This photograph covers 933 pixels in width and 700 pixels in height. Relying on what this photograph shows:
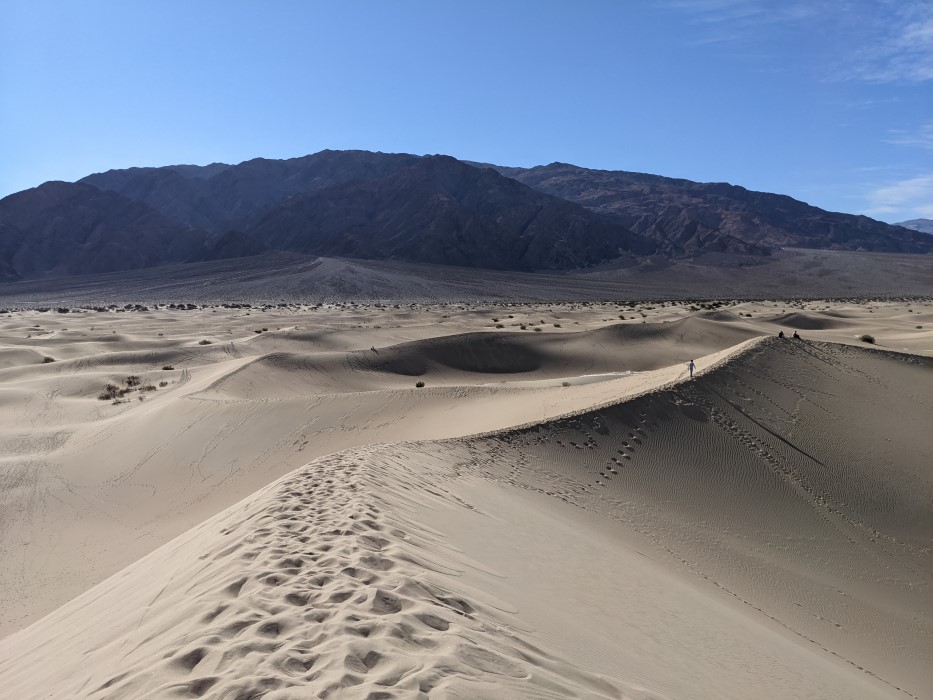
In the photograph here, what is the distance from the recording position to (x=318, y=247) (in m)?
124

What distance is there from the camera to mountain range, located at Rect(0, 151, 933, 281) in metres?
118

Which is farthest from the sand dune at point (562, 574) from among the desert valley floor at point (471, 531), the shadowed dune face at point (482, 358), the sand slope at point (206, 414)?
the shadowed dune face at point (482, 358)

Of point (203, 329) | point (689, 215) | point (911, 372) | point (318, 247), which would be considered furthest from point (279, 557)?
point (689, 215)

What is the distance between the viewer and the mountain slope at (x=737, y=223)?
139000 millimetres

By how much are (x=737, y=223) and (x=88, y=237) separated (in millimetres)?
134069

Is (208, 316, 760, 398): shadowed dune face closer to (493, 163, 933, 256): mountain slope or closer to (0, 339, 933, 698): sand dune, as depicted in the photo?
(0, 339, 933, 698): sand dune

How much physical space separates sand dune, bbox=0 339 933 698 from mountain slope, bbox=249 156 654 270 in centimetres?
10259

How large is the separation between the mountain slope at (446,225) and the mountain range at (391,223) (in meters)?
0.30

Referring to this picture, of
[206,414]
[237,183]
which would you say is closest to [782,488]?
[206,414]

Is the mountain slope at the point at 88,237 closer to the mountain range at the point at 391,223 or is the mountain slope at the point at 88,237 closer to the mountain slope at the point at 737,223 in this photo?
the mountain range at the point at 391,223

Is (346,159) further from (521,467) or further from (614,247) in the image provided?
(521,467)

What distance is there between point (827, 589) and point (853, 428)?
6.70 meters

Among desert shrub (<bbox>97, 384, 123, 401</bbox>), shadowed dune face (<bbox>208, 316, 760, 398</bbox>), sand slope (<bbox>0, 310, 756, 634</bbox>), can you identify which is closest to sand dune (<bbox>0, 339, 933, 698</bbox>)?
sand slope (<bbox>0, 310, 756, 634</bbox>)

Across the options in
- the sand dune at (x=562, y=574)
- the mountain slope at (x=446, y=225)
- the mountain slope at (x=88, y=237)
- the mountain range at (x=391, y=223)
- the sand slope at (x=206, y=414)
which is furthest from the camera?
the mountain slope at (x=446, y=225)
